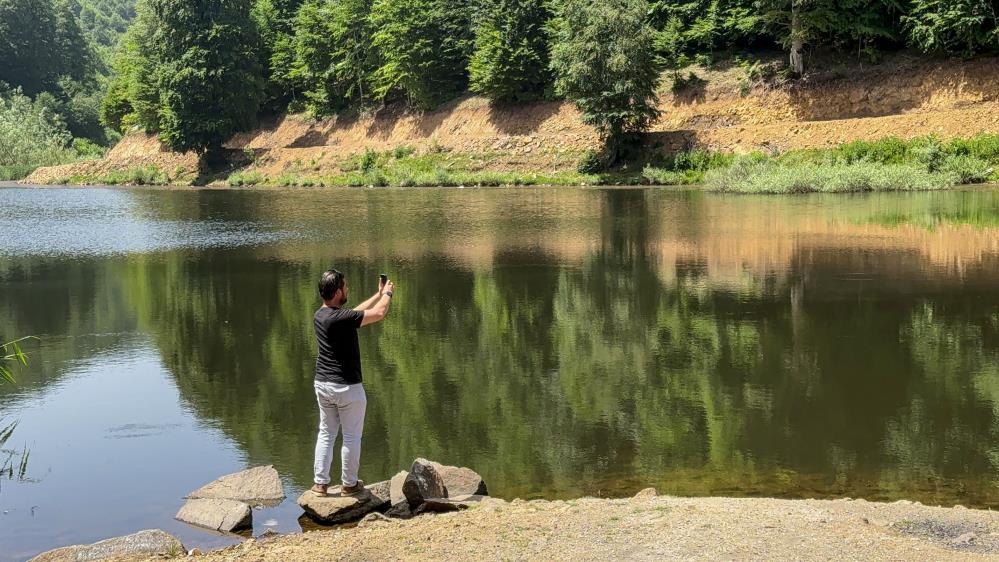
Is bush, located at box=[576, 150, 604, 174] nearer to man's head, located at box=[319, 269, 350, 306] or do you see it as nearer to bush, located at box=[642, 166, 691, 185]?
bush, located at box=[642, 166, 691, 185]

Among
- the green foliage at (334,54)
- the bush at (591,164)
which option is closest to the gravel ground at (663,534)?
the bush at (591,164)

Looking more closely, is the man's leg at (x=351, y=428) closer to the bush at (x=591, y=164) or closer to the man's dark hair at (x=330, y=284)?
the man's dark hair at (x=330, y=284)

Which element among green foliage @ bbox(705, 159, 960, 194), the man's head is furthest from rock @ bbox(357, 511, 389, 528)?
green foliage @ bbox(705, 159, 960, 194)

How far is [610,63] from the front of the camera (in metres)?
52.1

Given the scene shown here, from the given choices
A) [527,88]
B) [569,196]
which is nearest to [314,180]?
[527,88]

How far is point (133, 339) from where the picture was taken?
16.6 m

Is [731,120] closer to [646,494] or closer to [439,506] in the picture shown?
[646,494]

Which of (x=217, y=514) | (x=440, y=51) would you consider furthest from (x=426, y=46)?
(x=217, y=514)

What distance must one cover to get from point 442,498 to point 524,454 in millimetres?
1850

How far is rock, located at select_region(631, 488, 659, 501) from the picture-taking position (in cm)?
810

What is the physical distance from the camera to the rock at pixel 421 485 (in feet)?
27.0

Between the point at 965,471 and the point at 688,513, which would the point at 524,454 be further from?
the point at 965,471

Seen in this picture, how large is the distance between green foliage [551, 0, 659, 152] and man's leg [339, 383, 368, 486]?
45436mm

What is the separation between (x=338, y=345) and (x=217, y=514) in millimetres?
1792
